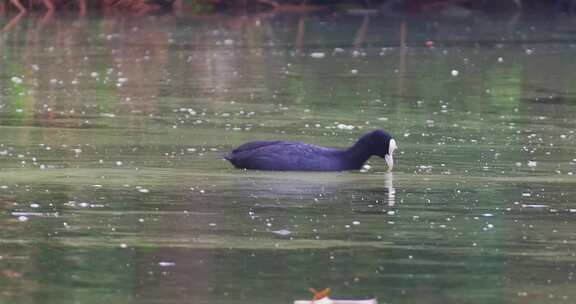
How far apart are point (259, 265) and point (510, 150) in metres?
6.14

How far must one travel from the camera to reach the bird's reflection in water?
11.4 metres

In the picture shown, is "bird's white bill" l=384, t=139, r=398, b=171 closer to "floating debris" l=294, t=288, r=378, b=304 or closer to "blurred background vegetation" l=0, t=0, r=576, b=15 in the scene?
"floating debris" l=294, t=288, r=378, b=304

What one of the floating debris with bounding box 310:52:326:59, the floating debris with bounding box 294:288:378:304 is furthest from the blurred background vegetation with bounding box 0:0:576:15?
the floating debris with bounding box 294:288:378:304

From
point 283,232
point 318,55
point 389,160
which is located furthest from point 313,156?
point 318,55

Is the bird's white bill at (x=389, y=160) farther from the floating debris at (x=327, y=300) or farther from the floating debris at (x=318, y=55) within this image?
the floating debris at (x=318, y=55)

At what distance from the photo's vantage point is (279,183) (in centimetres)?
1257

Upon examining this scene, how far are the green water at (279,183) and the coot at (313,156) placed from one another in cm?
16

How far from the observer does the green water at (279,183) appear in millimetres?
8656

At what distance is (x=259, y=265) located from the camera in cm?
899

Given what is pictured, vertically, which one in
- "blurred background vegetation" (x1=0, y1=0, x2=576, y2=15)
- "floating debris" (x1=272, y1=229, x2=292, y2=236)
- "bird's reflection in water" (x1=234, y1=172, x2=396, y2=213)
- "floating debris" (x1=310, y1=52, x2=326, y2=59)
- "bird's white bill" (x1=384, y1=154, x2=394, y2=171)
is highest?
"blurred background vegetation" (x1=0, y1=0, x2=576, y2=15)

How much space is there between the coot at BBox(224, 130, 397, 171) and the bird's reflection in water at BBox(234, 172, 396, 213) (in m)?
0.11

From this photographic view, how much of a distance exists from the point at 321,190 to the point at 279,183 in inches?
19.4

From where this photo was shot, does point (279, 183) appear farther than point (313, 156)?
No

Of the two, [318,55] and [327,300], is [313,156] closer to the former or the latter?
[327,300]
